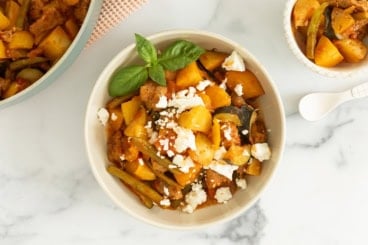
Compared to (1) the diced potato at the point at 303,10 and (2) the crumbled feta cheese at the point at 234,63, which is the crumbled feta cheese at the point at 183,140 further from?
(1) the diced potato at the point at 303,10

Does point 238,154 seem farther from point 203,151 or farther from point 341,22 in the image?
point 341,22

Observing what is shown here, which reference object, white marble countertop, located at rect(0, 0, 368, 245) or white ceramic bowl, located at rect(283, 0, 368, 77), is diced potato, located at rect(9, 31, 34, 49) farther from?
white ceramic bowl, located at rect(283, 0, 368, 77)

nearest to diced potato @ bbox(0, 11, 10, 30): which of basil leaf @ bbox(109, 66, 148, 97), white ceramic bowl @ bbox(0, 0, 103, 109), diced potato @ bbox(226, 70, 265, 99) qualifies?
white ceramic bowl @ bbox(0, 0, 103, 109)

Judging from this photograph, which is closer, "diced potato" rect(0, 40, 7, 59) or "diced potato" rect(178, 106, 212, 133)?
"diced potato" rect(178, 106, 212, 133)

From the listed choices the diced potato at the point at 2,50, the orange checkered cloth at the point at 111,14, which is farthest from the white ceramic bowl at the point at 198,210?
the diced potato at the point at 2,50

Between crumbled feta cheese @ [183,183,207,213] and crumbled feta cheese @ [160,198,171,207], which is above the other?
crumbled feta cheese @ [160,198,171,207]

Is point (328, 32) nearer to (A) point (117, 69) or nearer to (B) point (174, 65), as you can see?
(B) point (174, 65)
